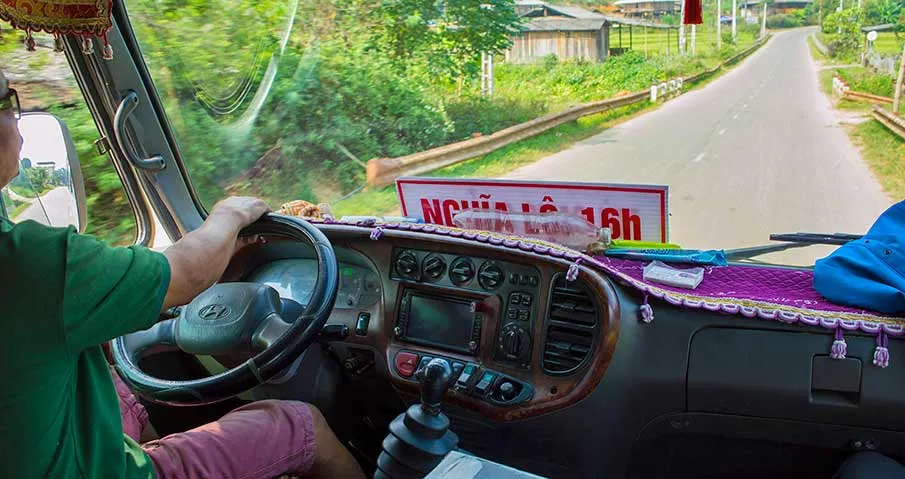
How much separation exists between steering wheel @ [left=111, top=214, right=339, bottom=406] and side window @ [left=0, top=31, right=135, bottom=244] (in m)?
0.72

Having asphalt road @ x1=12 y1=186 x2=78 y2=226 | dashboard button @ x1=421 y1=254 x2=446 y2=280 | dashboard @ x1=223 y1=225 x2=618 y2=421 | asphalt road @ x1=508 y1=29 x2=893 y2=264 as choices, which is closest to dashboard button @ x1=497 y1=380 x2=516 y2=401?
dashboard @ x1=223 y1=225 x2=618 y2=421

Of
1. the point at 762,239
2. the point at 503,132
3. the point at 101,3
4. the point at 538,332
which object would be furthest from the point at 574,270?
the point at 101,3

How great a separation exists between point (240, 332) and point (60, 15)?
120cm

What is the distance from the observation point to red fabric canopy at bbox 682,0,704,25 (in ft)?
7.73

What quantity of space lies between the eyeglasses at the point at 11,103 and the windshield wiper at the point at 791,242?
2002 mm

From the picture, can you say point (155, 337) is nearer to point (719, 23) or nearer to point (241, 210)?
point (241, 210)

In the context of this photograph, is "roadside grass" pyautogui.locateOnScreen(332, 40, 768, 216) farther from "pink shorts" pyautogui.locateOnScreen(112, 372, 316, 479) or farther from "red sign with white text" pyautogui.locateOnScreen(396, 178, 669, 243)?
"pink shorts" pyautogui.locateOnScreen(112, 372, 316, 479)

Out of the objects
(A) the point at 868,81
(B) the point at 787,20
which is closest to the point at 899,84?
(A) the point at 868,81

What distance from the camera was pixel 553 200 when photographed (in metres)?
2.50

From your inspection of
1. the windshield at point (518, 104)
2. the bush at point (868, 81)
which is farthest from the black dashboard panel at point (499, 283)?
the bush at point (868, 81)

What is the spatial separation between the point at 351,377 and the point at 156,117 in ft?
4.33

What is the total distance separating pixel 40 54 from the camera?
2613mm

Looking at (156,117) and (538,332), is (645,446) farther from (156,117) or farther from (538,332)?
(156,117)

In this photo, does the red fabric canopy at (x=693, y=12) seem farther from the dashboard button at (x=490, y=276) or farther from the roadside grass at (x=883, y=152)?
the dashboard button at (x=490, y=276)
